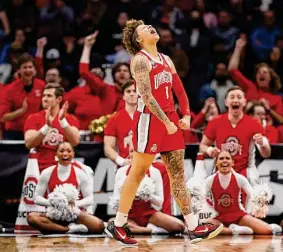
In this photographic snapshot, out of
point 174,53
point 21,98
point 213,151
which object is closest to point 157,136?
point 213,151

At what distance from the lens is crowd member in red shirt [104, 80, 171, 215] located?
39.9 ft

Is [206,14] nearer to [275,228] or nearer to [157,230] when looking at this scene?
[275,228]

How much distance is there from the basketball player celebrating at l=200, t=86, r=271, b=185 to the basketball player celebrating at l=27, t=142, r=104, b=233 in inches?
62.6

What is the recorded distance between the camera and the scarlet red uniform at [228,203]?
38.9 ft

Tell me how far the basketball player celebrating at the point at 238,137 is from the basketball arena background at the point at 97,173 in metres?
0.30

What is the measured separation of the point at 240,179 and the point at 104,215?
1.85 meters

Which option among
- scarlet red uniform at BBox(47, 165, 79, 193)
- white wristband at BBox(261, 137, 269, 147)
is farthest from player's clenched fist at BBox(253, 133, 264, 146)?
scarlet red uniform at BBox(47, 165, 79, 193)

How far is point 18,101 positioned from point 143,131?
4147 mm

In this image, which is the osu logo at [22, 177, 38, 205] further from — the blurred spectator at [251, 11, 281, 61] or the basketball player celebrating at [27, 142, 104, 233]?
the blurred spectator at [251, 11, 281, 61]

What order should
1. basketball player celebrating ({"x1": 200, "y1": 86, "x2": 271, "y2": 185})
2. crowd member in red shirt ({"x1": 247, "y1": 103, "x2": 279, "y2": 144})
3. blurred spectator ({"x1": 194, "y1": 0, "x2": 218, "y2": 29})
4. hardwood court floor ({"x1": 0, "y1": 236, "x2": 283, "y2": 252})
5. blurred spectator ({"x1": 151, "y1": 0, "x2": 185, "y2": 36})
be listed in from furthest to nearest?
blurred spectator ({"x1": 194, "y1": 0, "x2": 218, "y2": 29}), blurred spectator ({"x1": 151, "y1": 0, "x2": 185, "y2": 36}), crowd member in red shirt ({"x1": 247, "y1": 103, "x2": 279, "y2": 144}), basketball player celebrating ({"x1": 200, "y1": 86, "x2": 271, "y2": 185}), hardwood court floor ({"x1": 0, "y1": 236, "x2": 283, "y2": 252})

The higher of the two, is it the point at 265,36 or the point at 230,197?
the point at 265,36

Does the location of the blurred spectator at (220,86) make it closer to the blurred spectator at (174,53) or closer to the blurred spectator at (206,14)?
the blurred spectator at (174,53)

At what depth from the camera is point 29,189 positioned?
12.3m

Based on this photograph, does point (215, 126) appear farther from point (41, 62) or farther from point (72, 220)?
point (41, 62)
